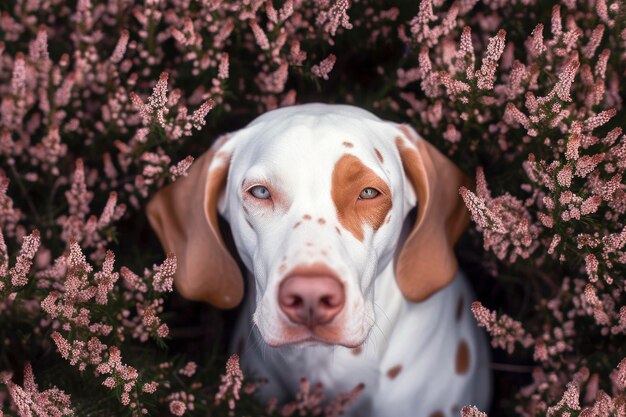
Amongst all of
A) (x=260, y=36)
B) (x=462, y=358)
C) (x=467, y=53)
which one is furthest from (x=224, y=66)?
(x=462, y=358)

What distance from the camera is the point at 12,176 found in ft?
11.2

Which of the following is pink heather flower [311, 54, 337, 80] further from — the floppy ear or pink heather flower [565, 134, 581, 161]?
pink heather flower [565, 134, 581, 161]

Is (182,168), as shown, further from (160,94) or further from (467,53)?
(467,53)

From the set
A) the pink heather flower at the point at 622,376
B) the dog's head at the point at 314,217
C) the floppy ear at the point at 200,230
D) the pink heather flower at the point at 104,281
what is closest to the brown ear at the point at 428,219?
the dog's head at the point at 314,217

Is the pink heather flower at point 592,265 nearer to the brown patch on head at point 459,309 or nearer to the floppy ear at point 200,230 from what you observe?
the brown patch on head at point 459,309

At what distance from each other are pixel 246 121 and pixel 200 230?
860 millimetres

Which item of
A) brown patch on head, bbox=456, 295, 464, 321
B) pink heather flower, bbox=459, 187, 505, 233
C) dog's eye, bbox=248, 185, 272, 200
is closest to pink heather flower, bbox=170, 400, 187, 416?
dog's eye, bbox=248, 185, 272, 200

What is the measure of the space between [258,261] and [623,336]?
4.74ft

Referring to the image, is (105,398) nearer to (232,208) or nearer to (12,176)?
(232,208)

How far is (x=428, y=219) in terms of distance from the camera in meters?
2.91

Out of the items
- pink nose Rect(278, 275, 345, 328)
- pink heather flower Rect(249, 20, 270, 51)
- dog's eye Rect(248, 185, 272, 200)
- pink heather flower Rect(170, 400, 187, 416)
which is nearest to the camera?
pink nose Rect(278, 275, 345, 328)

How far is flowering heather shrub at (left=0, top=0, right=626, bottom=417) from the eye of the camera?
2594 mm

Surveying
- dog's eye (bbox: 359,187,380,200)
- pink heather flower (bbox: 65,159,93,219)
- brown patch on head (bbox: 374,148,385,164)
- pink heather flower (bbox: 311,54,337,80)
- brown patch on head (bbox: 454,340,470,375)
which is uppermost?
pink heather flower (bbox: 311,54,337,80)

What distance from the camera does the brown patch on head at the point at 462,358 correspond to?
329cm
